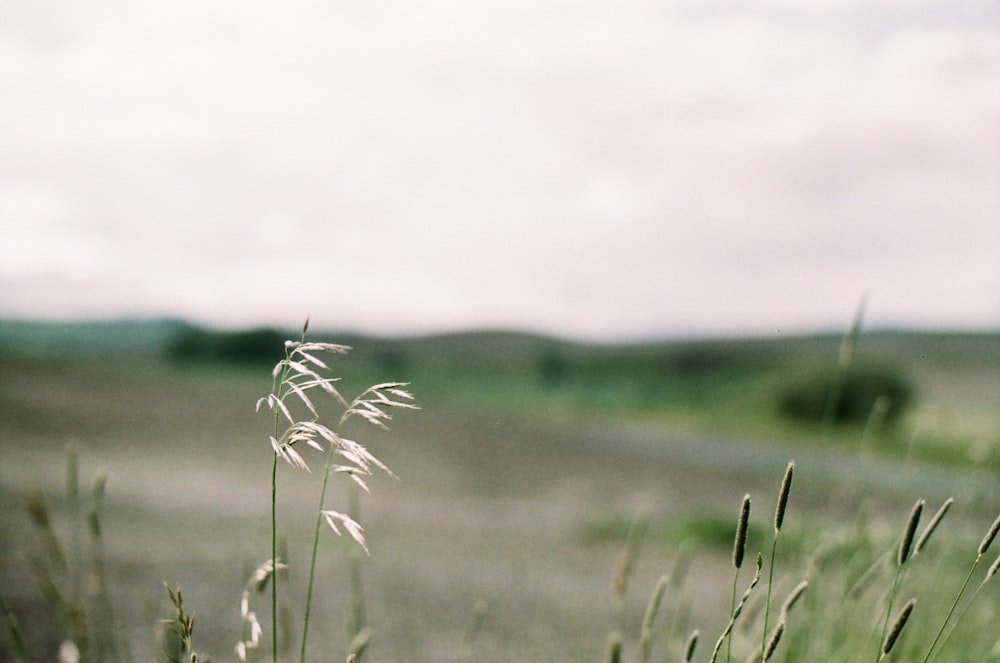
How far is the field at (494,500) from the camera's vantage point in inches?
144

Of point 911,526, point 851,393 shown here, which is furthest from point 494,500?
point 851,393

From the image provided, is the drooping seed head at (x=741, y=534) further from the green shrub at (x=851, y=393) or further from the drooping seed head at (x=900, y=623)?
the green shrub at (x=851, y=393)

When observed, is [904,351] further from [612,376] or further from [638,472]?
[638,472]

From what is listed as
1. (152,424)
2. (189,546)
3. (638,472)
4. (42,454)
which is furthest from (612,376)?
(189,546)

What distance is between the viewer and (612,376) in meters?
28.4

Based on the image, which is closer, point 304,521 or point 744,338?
point 304,521

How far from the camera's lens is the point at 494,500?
10570 mm

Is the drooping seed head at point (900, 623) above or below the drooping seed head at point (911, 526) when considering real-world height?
below

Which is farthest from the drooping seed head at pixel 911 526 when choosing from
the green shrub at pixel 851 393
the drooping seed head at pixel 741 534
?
the green shrub at pixel 851 393

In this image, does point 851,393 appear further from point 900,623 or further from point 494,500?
point 900,623

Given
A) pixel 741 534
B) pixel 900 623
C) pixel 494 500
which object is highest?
pixel 741 534

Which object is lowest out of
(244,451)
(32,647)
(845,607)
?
(244,451)

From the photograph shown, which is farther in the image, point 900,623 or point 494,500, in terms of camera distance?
point 494,500

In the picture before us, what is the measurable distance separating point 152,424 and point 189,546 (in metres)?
8.43
